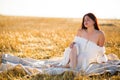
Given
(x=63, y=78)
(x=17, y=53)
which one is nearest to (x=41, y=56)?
(x=17, y=53)

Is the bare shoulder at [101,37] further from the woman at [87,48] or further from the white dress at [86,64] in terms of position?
the white dress at [86,64]

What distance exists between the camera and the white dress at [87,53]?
7.99 metres

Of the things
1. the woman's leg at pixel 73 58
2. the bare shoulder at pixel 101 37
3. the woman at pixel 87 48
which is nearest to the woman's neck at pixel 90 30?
the woman at pixel 87 48

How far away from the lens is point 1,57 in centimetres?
901

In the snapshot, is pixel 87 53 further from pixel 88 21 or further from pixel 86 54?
pixel 88 21

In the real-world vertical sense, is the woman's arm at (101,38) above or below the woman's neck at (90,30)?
below

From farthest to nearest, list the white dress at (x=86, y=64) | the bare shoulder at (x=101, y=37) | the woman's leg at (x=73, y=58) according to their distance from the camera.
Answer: the bare shoulder at (x=101, y=37), the woman's leg at (x=73, y=58), the white dress at (x=86, y=64)

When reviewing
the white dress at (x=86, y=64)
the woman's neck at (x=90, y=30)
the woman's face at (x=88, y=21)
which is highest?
the woman's face at (x=88, y=21)

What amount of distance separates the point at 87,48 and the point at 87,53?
0.34 feet

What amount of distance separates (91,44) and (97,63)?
1.34ft

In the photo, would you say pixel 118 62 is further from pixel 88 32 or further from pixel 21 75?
pixel 21 75

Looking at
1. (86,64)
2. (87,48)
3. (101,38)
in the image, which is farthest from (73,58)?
(101,38)

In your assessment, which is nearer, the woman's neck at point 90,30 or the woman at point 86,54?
the woman at point 86,54

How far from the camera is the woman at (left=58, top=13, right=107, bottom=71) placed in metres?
7.90
